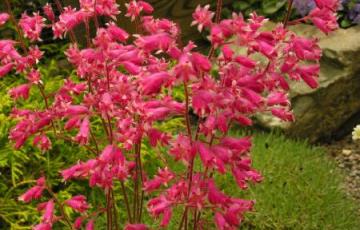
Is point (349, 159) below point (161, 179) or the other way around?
below

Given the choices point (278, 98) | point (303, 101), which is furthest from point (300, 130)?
point (278, 98)

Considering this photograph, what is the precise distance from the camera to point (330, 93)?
197 inches

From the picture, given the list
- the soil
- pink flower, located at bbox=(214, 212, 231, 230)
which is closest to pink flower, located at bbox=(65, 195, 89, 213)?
pink flower, located at bbox=(214, 212, 231, 230)

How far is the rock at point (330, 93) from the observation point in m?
4.94

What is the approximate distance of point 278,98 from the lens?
1896 mm

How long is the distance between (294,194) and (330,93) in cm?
167

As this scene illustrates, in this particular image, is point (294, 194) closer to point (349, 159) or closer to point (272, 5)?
point (349, 159)

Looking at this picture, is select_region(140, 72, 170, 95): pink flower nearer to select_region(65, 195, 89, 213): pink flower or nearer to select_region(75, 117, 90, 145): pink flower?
select_region(75, 117, 90, 145): pink flower

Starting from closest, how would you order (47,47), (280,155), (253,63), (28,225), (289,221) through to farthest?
(253,63) < (289,221) < (28,225) < (280,155) < (47,47)

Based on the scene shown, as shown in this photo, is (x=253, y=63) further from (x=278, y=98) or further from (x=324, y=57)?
(x=324, y=57)

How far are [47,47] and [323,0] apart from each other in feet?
11.2

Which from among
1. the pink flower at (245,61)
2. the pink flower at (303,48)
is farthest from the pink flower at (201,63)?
the pink flower at (303,48)

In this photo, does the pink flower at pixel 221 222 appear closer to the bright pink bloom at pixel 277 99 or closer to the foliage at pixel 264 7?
the bright pink bloom at pixel 277 99

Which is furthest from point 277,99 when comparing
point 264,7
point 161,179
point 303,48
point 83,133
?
point 264,7
